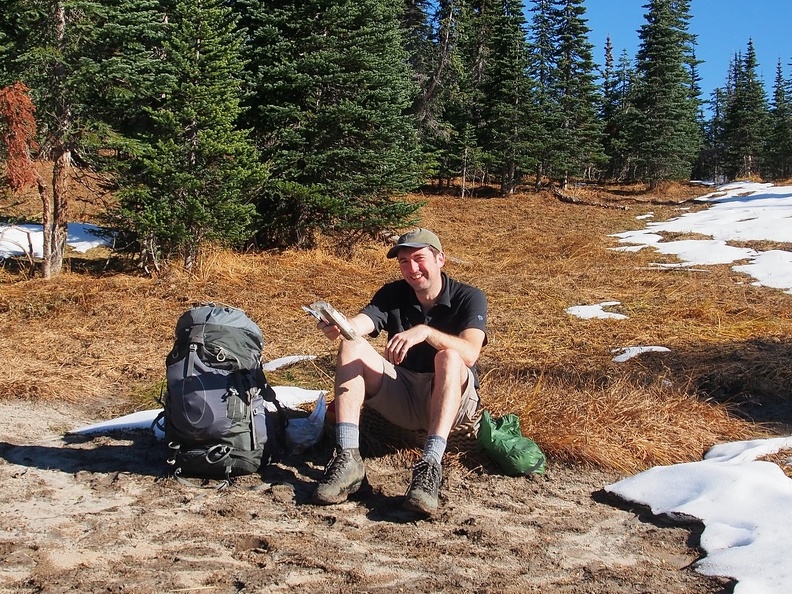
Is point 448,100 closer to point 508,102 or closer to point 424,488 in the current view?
point 508,102

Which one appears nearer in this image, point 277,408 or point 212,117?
point 277,408

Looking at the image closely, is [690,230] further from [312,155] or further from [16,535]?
[16,535]

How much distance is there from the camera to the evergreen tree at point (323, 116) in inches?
417

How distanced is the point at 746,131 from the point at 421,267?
4242cm

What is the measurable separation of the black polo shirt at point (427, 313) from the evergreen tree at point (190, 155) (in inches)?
213

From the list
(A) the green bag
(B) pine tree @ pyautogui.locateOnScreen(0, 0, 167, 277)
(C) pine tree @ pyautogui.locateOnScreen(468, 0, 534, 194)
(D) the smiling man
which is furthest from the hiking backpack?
(C) pine tree @ pyautogui.locateOnScreen(468, 0, 534, 194)

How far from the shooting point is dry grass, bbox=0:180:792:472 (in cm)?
421

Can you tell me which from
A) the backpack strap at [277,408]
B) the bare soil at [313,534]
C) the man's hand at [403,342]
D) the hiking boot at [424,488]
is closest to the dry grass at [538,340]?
the bare soil at [313,534]

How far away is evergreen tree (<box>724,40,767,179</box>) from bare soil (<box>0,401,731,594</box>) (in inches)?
1642

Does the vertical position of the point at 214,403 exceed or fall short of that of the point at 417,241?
it falls short

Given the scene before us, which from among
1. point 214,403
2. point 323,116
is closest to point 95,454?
point 214,403

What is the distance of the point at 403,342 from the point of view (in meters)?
3.27

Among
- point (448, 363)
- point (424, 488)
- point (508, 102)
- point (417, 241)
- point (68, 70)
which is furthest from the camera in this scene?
point (508, 102)

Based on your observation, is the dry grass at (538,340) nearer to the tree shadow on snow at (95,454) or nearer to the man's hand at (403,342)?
the tree shadow on snow at (95,454)
